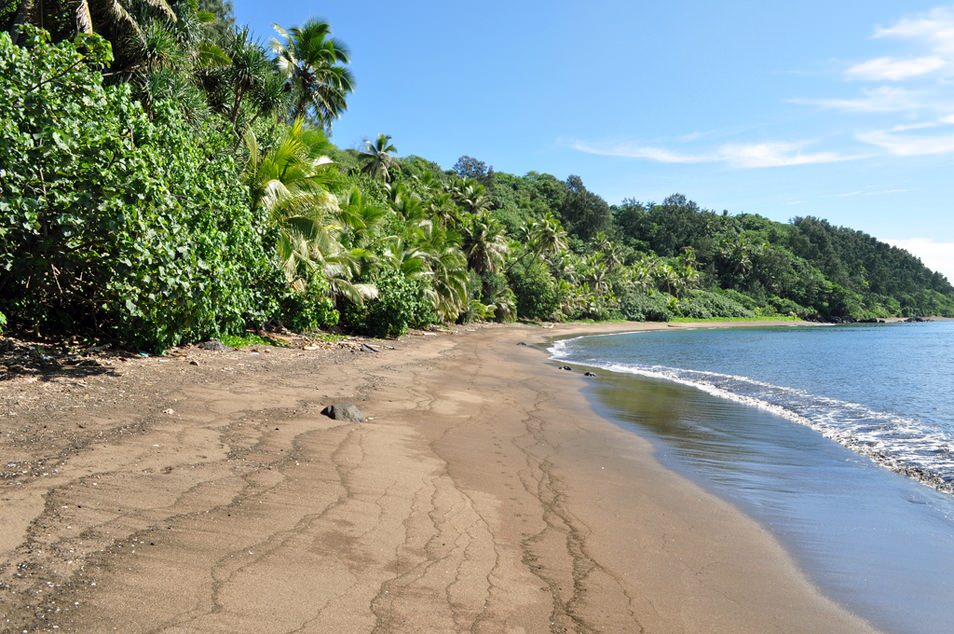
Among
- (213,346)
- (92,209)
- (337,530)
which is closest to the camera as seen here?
(337,530)

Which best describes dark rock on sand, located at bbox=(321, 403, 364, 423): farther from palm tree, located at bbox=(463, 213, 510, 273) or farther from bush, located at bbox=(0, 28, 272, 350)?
palm tree, located at bbox=(463, 213, 510, 273)

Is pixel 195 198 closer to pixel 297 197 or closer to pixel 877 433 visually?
pixel 297 197

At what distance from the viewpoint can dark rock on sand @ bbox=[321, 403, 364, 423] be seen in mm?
8641

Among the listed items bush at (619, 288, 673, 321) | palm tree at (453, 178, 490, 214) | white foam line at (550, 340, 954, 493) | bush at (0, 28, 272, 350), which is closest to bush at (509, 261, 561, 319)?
palm tree at (453, 178, 490, 214)

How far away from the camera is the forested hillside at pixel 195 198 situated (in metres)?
8.48

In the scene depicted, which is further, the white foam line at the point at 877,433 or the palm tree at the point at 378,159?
the palm tree at the point at 378,159

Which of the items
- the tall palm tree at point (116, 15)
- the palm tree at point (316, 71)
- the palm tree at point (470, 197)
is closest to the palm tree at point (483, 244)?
the palm tree at point (470, 197)

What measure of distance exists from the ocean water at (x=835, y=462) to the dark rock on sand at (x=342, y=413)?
4.51 meters

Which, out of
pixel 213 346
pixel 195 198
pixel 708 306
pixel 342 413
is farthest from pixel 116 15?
pixel 708 306

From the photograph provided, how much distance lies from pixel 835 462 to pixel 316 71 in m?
24.1

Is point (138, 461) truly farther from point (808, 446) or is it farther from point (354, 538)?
point (808, 446)

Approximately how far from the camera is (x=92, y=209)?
8.48 m

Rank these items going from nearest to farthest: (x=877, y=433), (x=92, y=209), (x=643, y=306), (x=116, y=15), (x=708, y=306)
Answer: (x=92, y=209) → (x=877, y=433) → (x=116, y=15) → (x=643, y=306) → (x=708, y=306)

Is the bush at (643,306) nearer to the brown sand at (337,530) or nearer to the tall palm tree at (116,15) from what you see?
the tall palm tree at (116,15)
